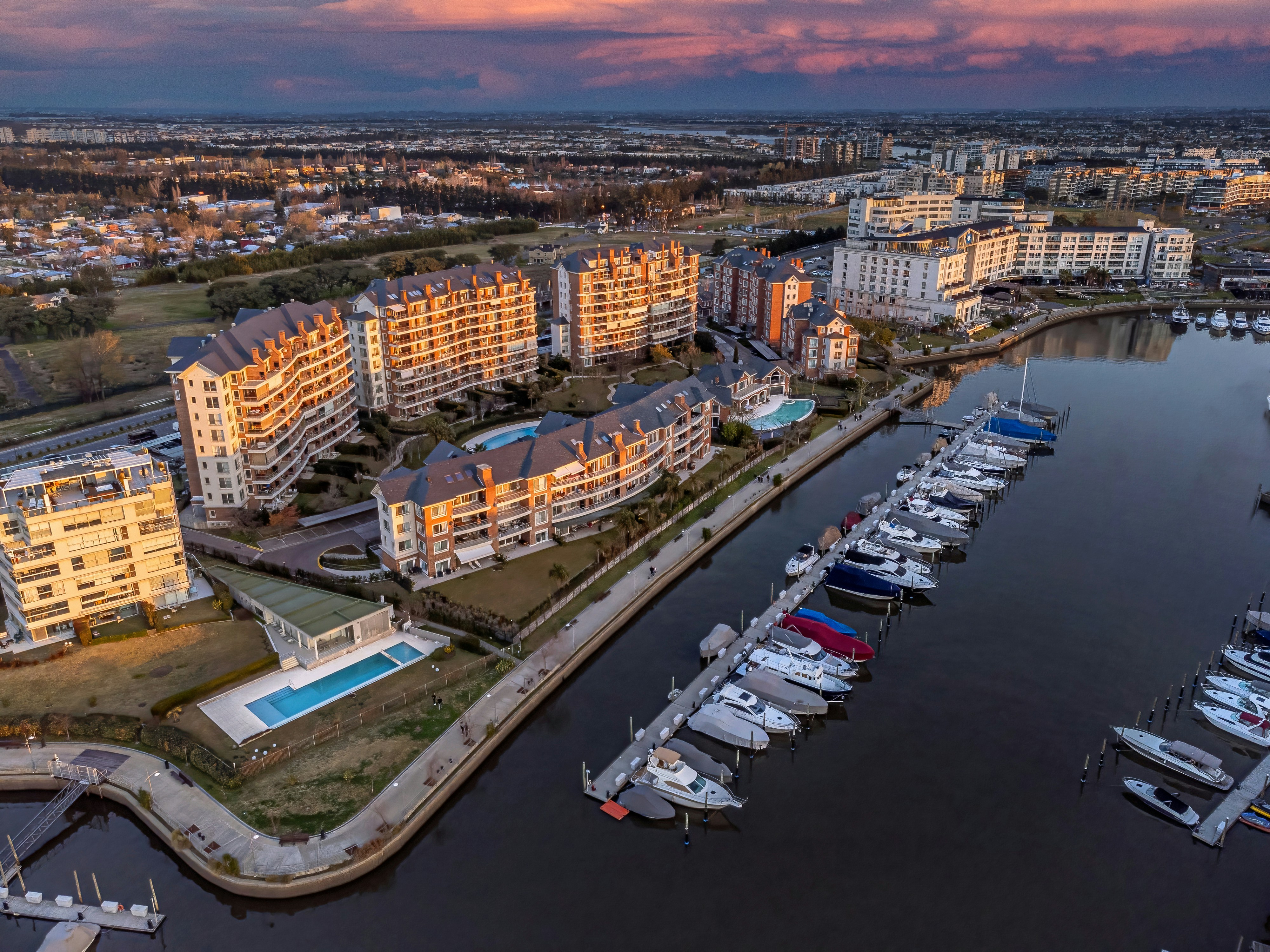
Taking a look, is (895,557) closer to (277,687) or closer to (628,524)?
(628,524)

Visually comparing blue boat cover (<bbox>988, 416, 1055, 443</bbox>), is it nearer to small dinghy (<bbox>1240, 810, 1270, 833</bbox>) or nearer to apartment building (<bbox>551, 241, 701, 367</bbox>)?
apartment building (<bbox>551, 241, 701, 367</bbox>)

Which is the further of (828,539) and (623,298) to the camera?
(623,298)

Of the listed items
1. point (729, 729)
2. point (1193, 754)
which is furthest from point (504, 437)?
point (1193, 754)

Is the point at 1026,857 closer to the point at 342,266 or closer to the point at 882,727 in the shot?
the point at 882,727

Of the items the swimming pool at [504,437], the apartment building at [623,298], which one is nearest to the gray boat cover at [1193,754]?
the swimming pool at [504,437]

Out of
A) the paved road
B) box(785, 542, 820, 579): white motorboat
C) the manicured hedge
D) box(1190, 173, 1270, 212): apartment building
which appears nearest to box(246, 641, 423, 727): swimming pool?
the manicured hedge

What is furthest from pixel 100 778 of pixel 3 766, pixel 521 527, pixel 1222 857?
pixel 1222 857
